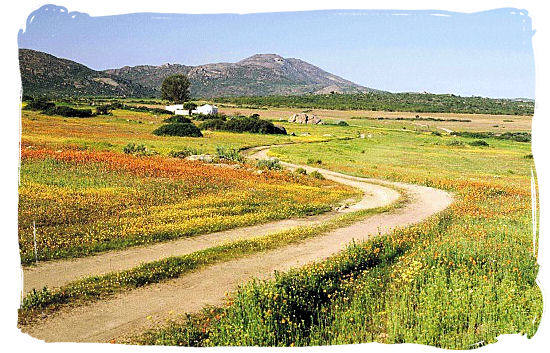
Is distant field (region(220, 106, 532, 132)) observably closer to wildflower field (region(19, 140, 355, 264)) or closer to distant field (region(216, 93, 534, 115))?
distant field (region(216, 93, 534, 115))

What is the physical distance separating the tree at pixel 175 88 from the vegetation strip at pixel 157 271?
2.57 meters

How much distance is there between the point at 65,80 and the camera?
22.7 feet

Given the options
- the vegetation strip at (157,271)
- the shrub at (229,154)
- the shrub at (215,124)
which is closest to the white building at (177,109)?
the vegetation strip at (157,271)

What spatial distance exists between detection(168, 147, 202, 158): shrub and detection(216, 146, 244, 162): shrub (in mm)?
1779

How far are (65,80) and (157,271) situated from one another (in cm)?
308

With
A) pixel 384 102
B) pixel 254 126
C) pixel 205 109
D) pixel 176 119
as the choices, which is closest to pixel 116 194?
pixel 205 109

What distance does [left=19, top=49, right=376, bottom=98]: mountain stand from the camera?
21.8 ft

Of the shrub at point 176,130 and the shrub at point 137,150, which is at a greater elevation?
the shrub at point 176,130

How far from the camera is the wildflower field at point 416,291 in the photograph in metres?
5.01

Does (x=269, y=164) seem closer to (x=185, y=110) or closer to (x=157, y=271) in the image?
(x=185, y=110)

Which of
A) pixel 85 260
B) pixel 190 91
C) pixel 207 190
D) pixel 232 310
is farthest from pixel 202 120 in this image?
pixel 232 310

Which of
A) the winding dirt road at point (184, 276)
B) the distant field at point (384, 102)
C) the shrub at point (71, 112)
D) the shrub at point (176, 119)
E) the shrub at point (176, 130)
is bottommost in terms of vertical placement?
the winding dirt road at point (184, 276)

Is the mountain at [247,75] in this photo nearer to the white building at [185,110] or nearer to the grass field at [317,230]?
the white building at [185,110]

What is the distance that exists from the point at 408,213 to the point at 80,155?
20.2 feet
